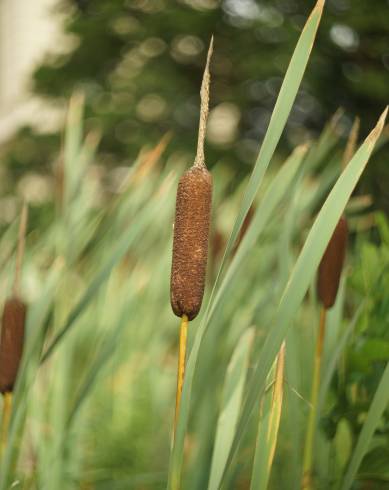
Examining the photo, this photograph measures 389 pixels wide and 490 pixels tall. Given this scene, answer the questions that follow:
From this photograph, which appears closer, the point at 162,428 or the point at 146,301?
the point at 162,428

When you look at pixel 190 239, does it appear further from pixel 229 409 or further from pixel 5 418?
pixel 5 418

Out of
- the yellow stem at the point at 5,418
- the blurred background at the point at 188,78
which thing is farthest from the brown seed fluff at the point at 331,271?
the blurred background at the point at 188,78

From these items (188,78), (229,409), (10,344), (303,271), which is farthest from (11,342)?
(188,78)

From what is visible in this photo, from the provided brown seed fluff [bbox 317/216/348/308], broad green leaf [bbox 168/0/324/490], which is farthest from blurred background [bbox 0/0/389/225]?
broad green leaf [bbox 168/0/324/490]

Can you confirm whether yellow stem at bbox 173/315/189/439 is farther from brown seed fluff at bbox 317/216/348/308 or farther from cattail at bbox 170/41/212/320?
brown seed fluff at bbox 317/216/348/308

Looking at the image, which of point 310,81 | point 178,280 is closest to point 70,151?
point 178,280

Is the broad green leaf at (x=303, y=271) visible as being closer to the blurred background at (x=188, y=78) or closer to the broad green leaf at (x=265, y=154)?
the broad green leaf at (x=265, y=154)

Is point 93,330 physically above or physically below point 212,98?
below

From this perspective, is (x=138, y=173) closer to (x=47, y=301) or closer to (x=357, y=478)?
(x=47, y=301)
